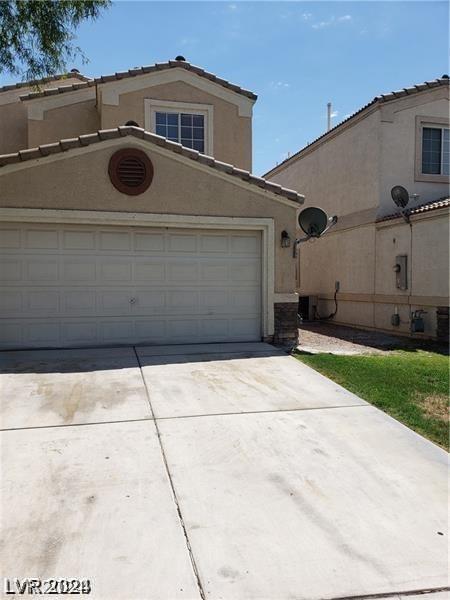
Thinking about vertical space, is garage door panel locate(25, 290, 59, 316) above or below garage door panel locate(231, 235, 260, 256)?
below

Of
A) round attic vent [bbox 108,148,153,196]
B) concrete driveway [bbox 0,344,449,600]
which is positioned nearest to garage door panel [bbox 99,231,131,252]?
round attic vent [bbox 108,148,153,196]

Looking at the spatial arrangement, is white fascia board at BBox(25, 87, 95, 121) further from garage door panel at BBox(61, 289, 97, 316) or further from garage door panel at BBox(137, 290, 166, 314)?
garage door panel at BBox(137, 290, 166, 314)

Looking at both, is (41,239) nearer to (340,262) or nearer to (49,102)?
(49,102)

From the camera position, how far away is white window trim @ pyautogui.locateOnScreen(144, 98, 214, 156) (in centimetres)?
1226

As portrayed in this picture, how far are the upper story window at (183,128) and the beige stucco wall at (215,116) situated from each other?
0.36 metres

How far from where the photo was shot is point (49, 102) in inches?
484

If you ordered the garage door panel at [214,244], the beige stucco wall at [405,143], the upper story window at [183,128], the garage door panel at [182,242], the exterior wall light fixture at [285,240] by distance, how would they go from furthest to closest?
the beige stucco wall at [405,143]
the upper story window at [183,128]
the exterior wall light fixture at [285,240]
the garage door panel at [214,244]
the garage door panel at [182,242]

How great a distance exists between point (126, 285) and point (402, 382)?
18.3ft

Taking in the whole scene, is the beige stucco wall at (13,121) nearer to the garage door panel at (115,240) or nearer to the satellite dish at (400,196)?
the garage door panel at (115,240)

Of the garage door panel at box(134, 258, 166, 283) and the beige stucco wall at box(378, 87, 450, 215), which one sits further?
the beige stucco wall at box(378, 87, 450, 215)

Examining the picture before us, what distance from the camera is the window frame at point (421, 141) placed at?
14164mm

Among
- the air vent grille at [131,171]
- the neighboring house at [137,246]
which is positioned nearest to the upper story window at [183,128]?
the neighboring house at [137,246]

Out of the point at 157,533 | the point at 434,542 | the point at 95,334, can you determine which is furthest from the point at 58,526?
the point at 95,334

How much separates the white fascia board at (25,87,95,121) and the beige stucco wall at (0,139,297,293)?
15.0ft
